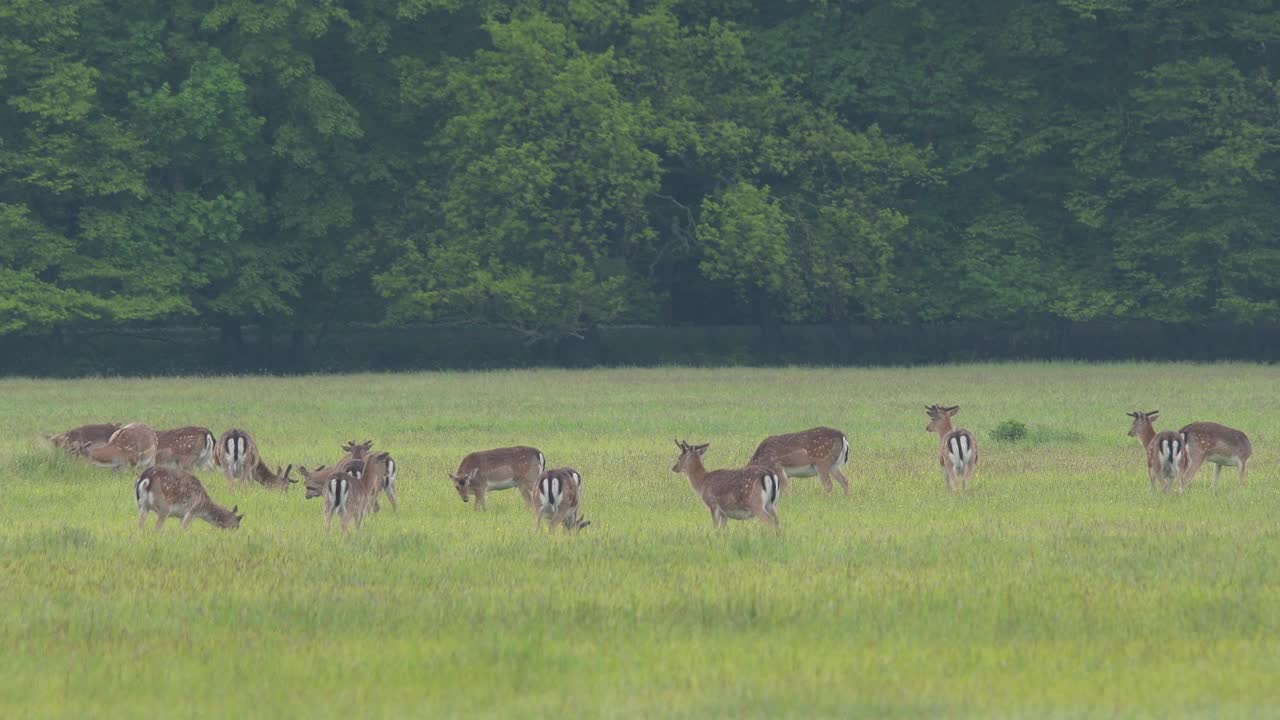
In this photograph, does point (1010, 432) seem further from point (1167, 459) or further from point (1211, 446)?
Answer: point (1167, 459)

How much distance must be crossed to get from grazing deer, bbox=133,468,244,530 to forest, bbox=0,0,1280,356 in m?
32.4

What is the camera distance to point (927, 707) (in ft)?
27.0

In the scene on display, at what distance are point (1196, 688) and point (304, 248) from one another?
144ft

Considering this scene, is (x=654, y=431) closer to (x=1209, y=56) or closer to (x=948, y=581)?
(x=948, y=581)

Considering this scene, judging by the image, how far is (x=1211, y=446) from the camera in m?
17.8

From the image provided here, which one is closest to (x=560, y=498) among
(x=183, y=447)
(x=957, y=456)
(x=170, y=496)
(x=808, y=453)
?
(x=170, y=496)

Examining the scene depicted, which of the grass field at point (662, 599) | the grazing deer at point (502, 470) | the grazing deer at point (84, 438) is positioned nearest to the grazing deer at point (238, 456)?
the grass field at point (662, 599)

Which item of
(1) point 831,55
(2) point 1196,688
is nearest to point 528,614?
(2) point 1196,688

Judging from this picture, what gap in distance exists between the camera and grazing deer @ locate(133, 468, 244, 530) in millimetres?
14602

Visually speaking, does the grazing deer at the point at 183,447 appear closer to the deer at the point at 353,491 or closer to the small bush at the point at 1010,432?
the deer at the point at 353,491

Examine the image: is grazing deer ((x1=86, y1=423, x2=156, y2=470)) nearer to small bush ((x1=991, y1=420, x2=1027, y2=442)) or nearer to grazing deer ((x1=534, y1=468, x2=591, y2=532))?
grazing deer ((x1=534, y1=468, x2=591, y2=532))

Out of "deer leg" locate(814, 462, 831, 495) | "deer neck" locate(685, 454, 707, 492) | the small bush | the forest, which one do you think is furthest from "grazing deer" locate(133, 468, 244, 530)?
the forest

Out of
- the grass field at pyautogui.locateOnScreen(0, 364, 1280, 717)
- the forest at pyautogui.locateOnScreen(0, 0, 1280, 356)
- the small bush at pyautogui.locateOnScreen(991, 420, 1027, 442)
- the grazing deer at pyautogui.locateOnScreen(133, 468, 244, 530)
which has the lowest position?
the grass field at pyautogui.locateOnScreen(0, 364, 1280, 717)

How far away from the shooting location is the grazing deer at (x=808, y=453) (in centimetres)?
1778
